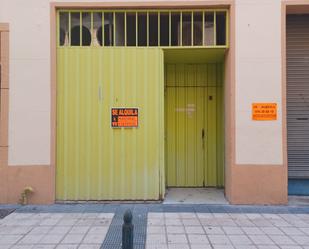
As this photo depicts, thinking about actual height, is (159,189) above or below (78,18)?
below

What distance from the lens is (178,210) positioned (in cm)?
696

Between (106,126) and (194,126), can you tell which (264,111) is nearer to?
(194,126)

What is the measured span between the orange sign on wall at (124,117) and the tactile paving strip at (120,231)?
1863mm

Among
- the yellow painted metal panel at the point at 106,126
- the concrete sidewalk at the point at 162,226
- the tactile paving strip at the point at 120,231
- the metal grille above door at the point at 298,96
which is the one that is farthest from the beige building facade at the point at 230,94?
the tactile paving strip at the point at 120,231

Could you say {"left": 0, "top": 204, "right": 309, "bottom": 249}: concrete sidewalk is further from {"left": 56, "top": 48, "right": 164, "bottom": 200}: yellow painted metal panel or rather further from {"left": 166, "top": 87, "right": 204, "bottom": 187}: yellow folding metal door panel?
{"left": 166, "top": 87, "right": 204, "bottom": 187}: yellow folding metal door panel

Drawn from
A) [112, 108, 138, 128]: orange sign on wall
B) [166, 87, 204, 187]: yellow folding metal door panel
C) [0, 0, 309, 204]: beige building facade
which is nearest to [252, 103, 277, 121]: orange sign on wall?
[0, 0, 309, 204]: beige building facade

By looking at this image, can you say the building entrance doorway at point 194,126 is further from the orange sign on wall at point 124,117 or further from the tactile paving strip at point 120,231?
the tactile paving strip at point 120,231

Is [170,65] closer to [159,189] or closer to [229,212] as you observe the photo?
[159,189]

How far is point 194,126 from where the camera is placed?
881 cm

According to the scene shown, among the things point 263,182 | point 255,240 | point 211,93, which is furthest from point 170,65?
point 255,240

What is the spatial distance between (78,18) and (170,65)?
2.66 m

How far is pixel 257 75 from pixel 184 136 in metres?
2.53

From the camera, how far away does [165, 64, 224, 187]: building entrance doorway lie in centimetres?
875

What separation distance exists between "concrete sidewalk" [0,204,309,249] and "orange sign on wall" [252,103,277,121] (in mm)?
1956
